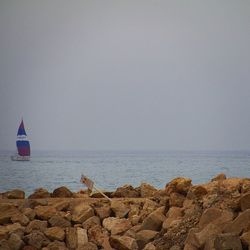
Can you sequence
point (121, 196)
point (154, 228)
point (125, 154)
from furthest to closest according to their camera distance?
point (125, 154)
point (121, 196)
point (154, 228)

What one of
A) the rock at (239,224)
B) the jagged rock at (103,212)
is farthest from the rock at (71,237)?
the rock at (239,224)

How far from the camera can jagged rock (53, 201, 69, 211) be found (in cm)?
552

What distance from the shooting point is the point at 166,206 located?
5301mm

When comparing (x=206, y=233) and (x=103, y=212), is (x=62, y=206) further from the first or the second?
(x=206, y=233)

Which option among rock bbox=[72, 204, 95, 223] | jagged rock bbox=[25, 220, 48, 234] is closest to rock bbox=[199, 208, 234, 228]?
rock bbox=[72, 204, 95, 223]

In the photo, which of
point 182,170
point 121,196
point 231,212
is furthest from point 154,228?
point 182,170

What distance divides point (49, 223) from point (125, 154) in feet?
8.13

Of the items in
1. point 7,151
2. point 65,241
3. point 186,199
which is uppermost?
point 7,151

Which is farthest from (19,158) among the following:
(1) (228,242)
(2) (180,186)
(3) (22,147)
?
(1) (228,242)

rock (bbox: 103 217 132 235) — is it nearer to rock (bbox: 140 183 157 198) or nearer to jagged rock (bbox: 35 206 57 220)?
jagged rock (bbox: 35 206 57 220)

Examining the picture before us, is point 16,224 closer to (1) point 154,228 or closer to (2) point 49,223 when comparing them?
(2) point 49,223

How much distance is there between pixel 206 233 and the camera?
4.34 meters

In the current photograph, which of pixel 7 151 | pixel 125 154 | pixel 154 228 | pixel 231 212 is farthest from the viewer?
pixel 125 154

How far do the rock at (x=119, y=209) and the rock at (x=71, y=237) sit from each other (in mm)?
459
